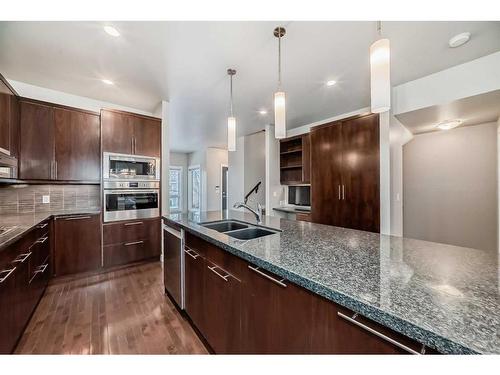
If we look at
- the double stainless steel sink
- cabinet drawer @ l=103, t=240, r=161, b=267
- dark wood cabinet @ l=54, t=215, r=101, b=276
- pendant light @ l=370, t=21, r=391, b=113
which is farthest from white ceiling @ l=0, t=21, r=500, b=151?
cabinet drawer @ l=103, t=240, r=161, b=267

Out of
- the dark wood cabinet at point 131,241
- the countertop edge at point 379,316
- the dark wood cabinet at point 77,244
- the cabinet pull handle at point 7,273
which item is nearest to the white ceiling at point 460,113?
the countertop edge at point 379,316

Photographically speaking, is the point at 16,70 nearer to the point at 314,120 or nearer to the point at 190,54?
the point at 190,54

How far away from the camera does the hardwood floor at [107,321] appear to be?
162cm

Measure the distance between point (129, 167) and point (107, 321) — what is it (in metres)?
1.99

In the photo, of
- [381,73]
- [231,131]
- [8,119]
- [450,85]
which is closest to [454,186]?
[450,85]

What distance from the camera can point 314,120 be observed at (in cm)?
436

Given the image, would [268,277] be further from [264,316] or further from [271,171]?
[271,171]

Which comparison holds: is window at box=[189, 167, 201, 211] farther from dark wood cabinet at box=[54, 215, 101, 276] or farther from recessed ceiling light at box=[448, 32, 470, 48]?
recessed ceiling light at box=[448, 32, 470, 48]

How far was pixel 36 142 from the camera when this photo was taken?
2652mm

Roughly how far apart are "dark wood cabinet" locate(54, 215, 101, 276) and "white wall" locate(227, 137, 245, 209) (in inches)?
128

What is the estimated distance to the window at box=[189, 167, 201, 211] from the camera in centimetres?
786

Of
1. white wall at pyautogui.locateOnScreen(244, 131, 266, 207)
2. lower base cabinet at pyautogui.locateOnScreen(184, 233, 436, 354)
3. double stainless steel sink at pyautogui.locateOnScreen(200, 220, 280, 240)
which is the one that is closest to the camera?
lower base cabinet at pyautogui.locateOnScreen(184, 233, 436, 354)
